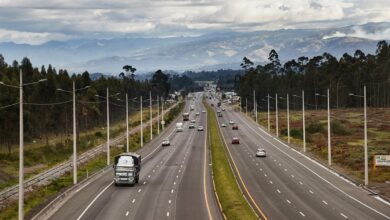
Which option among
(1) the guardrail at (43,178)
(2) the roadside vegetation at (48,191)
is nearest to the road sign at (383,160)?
(2) the roadside vegetation at (48,191)

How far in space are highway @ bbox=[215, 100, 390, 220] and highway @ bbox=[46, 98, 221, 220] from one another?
3.95 m

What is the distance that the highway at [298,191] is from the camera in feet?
144

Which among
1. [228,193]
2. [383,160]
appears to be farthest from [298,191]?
[383,160]

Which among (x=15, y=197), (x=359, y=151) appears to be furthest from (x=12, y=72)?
(x=15, y=197)

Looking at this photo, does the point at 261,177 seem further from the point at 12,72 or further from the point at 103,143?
the point at 12,72

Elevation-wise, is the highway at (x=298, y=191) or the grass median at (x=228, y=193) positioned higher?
the grass median at (x=228, y=193)

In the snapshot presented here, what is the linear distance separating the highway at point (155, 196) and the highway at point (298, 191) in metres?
3.95

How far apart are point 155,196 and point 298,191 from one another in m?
12.3

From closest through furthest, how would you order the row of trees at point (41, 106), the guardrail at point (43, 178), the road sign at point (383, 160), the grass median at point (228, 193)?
the grass median at point (228, 193) < the guardrail at point (43, 178) < the road sign at point (383, 160) < the row of trees at point (41, 106)

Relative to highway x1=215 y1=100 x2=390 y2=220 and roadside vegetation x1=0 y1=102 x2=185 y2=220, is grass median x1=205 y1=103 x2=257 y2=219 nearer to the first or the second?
highway x1=215 y1=100 x2=390 y2=220

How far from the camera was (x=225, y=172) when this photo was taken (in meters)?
65.9

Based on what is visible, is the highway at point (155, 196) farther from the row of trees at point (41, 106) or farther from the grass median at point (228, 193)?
the row of trees at point (41, 106)

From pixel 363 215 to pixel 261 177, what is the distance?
76.5ft

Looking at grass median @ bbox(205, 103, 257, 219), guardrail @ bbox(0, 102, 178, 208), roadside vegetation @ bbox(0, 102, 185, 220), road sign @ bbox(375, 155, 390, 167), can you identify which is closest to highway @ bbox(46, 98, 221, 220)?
grass median @ bbox(205, 103, 257, 219)
